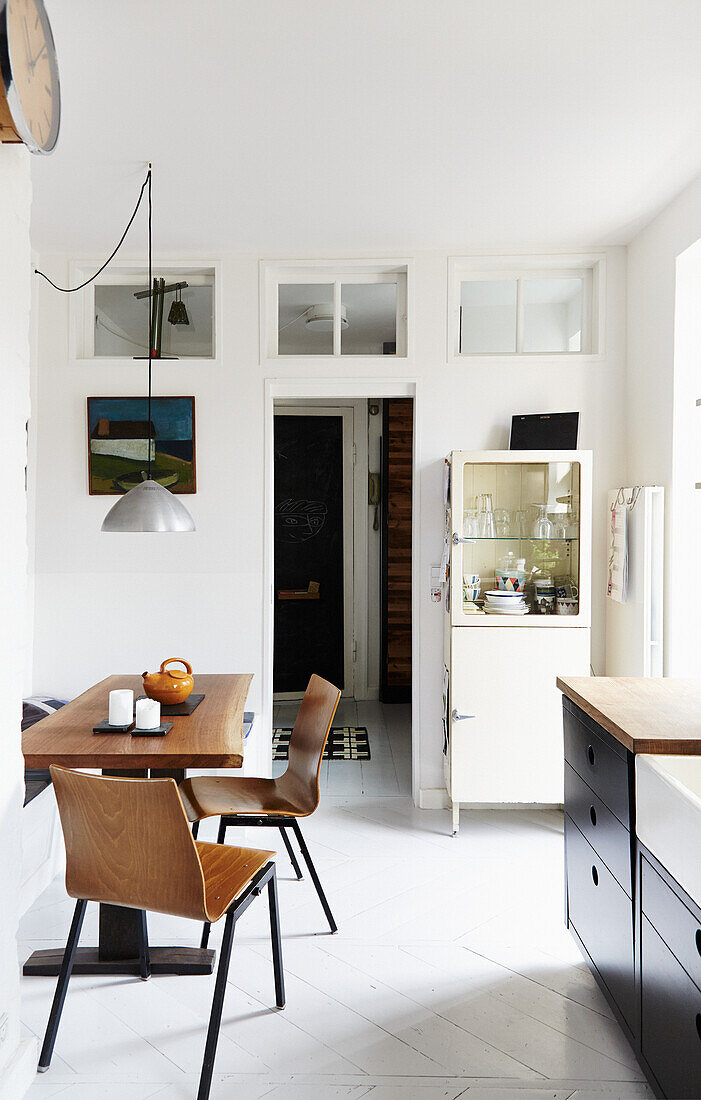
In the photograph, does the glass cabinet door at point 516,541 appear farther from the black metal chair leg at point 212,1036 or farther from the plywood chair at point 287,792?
the black metal chair leg at point 212,1036

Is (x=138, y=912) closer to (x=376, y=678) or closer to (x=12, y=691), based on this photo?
(x=12, y=691)

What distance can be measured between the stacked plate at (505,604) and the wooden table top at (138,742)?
1.30 meters

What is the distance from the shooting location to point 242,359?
13.3ft

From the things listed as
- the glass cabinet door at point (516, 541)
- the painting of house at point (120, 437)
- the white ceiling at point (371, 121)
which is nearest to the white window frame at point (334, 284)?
the white ceiling at point (371, 121)

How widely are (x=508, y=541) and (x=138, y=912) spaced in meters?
2.22

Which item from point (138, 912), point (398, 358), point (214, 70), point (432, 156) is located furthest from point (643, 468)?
point (138, 912)

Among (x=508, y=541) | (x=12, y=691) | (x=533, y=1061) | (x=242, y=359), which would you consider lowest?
(x=533, y=1061)

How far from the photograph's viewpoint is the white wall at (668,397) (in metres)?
3.29

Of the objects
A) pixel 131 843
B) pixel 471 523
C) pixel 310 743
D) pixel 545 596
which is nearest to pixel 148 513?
pixel 310 743

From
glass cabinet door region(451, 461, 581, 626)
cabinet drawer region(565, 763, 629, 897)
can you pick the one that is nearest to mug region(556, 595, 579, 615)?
glass cabinet door region(451, 461, 581, 626)

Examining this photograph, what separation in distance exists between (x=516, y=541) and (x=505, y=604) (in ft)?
1.00

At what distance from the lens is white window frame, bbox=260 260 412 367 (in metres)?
4.02

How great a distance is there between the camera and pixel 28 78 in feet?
5.47

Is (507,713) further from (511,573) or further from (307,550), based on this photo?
(307,550)
